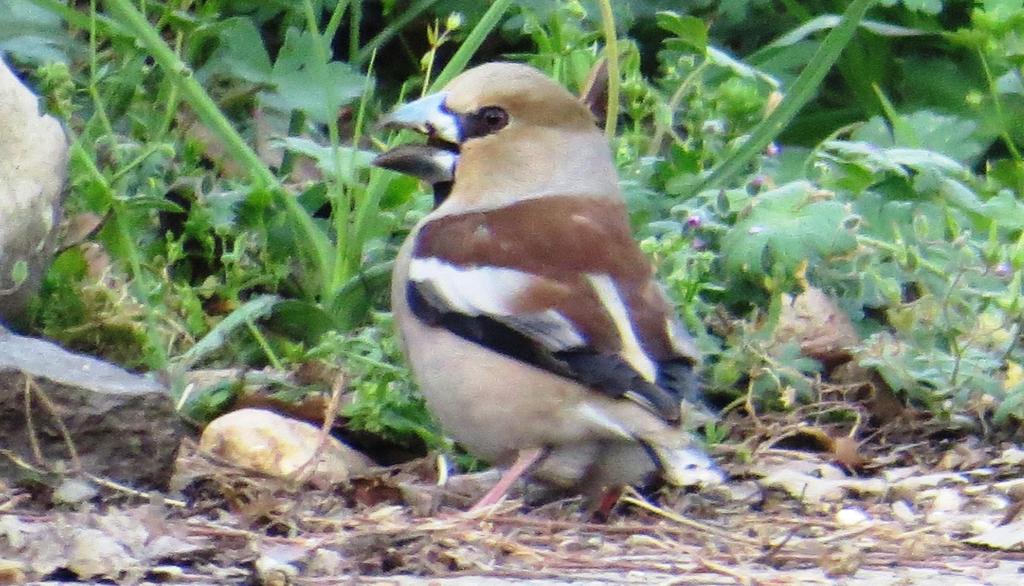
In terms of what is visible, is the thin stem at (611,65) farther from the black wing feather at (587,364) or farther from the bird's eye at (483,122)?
the black wing feather at (587,364)

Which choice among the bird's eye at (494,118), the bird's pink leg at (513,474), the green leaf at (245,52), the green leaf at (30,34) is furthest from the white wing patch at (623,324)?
the green leaf at (30,34)

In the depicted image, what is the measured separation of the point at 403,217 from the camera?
438 cm

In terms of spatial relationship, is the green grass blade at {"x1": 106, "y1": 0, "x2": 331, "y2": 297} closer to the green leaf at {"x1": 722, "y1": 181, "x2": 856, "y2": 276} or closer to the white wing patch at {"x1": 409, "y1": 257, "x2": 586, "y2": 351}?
the white wing patch at {"x1": 409, "y1": 257, "x2": 586, "y2": 351}

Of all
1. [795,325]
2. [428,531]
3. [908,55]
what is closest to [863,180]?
[795,325]

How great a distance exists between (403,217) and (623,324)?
48.3 inches

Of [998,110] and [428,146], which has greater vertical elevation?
[428,146]

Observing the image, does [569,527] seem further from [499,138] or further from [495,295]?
[499,138]

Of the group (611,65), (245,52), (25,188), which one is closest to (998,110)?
(611,65)

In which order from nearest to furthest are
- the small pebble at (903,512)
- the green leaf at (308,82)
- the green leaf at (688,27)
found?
the small pebble at (903,512) → the green leaf at (308,82) → the green leaf at (688,27)

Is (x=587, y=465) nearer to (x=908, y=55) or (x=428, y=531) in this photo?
(x=428, y=531)

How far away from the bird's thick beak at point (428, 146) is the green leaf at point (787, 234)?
724mm

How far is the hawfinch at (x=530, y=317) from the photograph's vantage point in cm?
323

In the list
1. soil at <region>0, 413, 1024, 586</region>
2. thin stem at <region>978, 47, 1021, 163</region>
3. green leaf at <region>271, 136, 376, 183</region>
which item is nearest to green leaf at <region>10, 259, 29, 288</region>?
soil at <region>0, 413, 1024, 586</region>

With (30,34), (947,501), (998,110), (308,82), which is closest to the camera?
(947,501)
